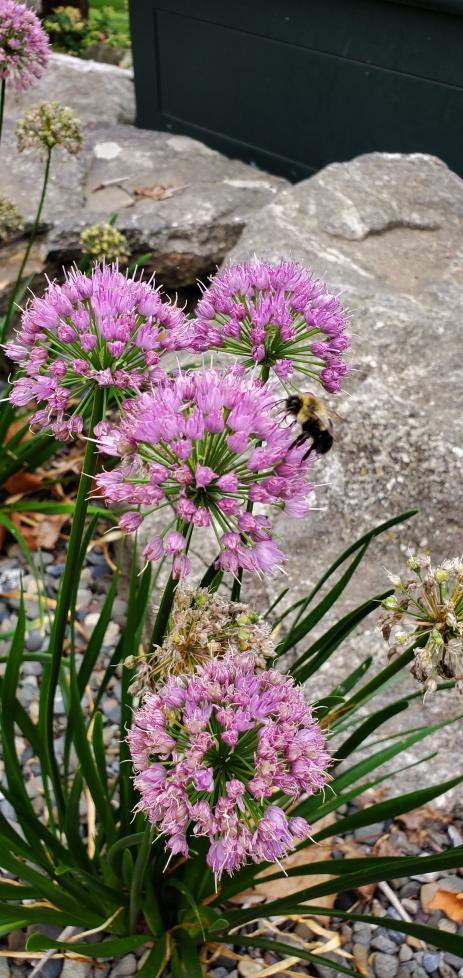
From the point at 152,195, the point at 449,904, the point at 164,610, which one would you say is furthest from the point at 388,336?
the point at 152,195

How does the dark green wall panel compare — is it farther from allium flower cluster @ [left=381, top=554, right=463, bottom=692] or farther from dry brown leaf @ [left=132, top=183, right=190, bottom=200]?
allium flower cluster @ [left=381, top=554, right=463, bottom=692]

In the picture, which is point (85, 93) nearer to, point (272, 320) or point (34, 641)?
point (34, 641)

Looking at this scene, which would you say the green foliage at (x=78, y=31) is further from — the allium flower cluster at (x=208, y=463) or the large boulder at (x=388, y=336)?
the allium flower cluster at (x=208, y=463)

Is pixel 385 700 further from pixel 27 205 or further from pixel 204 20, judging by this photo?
pixel 204 20

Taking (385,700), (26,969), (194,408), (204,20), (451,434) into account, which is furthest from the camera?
(204,20)

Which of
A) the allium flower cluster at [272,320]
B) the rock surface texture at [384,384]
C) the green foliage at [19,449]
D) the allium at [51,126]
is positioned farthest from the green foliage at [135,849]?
the allium at [51,126]

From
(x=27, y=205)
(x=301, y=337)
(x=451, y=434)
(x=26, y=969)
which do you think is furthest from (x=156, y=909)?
(x=27, y=205)

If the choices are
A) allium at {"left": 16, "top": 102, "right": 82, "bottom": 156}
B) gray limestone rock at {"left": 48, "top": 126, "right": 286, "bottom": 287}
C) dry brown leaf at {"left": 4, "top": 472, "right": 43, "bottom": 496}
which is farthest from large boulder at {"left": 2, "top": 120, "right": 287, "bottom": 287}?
dry brown leaf at {"left": 4, "top": 472, "right": 43, "bottom": 496}
